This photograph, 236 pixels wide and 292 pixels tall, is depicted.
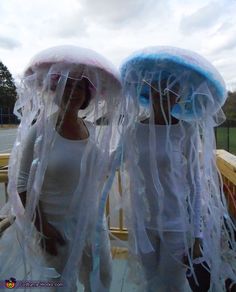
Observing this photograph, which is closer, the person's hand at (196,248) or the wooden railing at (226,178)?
the person's hand at (196,248)

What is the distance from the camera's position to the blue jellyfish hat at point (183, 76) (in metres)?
1.34

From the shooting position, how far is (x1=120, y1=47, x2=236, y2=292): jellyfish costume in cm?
144

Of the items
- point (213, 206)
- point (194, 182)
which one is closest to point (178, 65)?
point (194, 182)

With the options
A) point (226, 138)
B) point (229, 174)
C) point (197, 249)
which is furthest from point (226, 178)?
point (226, 138)

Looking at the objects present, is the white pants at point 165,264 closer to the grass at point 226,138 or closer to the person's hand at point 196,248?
the person's hand at point 196,248

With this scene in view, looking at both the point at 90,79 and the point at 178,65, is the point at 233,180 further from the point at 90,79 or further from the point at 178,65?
the point at 90,79

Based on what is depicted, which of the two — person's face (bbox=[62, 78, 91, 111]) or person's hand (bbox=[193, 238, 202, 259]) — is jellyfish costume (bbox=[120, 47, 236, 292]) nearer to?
person's hand (bbox=[193, 238, 202, 259])

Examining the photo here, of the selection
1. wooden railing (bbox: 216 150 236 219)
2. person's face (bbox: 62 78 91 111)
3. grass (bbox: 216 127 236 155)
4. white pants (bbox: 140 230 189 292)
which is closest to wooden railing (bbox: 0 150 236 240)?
wooden railing (bbox: 216 150 236 219)

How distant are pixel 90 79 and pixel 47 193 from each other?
0.51 m

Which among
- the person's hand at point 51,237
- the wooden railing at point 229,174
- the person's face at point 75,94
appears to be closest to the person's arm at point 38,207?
the person's hand at point 51,237

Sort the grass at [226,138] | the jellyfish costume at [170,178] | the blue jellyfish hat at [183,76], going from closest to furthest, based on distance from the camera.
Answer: the blue jellyfish hat at [183,76] < the jellyfish costume at [170,178] < the grass at [226,138]

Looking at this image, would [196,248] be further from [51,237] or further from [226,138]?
[226,138]

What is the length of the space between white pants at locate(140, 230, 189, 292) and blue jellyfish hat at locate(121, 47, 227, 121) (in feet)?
1.73

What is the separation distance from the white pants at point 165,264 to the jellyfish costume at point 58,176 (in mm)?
217
